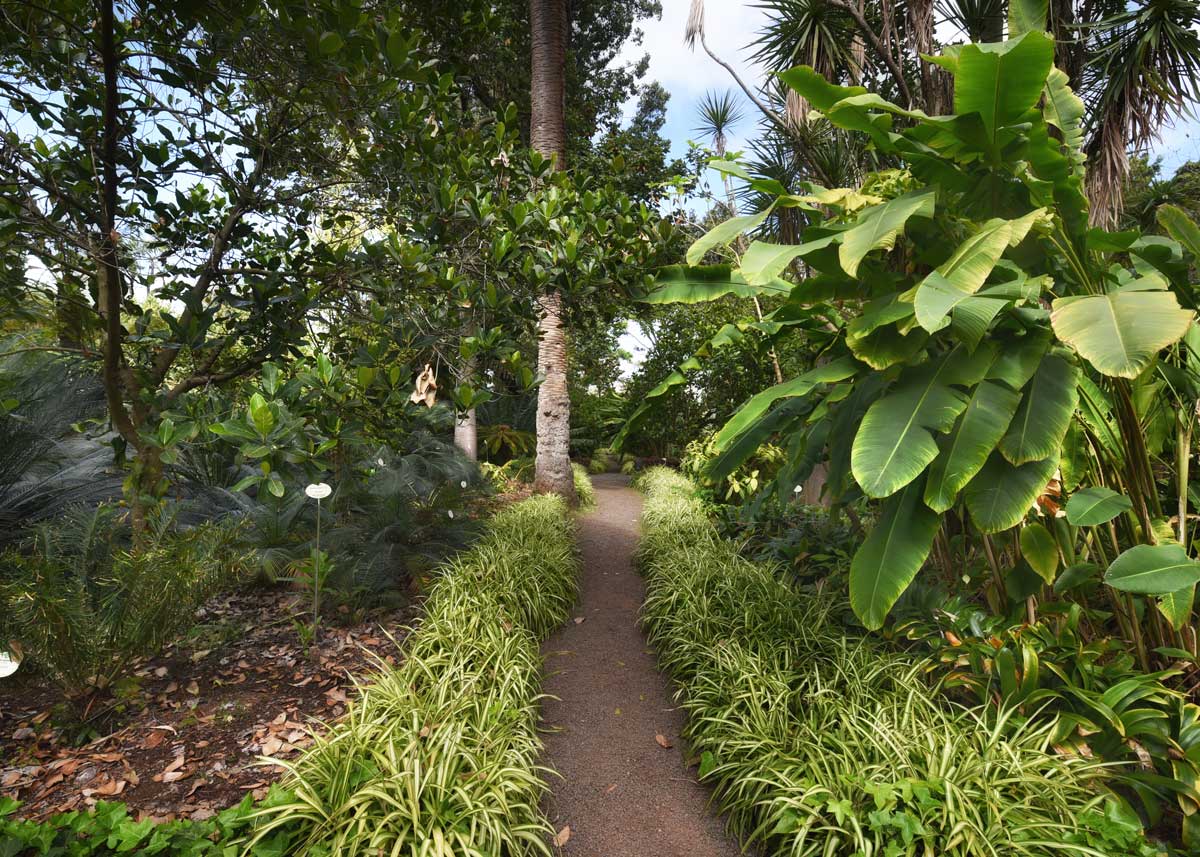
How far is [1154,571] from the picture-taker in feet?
7.06

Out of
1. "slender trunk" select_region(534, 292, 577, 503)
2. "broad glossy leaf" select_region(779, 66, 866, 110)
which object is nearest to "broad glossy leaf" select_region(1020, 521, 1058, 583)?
"broad glossy leaf" select_region(779, 66, 866, 110)

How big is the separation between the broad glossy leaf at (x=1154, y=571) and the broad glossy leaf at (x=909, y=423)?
76 cm

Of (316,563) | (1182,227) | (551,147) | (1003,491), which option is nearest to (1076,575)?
(1003,491)

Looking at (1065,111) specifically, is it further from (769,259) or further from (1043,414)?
(769,259)

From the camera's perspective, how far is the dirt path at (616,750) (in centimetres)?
256

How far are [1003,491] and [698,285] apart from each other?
1.91 m

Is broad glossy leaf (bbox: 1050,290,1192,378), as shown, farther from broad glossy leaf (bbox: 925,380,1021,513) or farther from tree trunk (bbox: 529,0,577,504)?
tree trunk (bbox: 529,0,577,504)

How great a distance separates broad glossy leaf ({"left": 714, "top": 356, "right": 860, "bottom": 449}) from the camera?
2771mm

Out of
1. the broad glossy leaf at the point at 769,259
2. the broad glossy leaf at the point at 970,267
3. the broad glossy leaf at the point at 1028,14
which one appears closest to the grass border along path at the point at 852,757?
the broad glossy leaf at the point at 970,267

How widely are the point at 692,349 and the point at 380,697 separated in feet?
31.8

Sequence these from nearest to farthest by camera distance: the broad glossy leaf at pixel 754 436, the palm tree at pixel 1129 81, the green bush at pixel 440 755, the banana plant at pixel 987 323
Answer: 1. the green bush at pixel 440 755
2. the banana plant at pixel 987 323
3. the broad glossy leaf at pixel 754 436
4. the palm tree at pixel 1129 81

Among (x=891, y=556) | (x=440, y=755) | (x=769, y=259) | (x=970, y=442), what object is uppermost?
(x=769, y=259)

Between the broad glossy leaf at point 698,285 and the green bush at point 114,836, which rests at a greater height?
the broad glossy leaf at point 698,285

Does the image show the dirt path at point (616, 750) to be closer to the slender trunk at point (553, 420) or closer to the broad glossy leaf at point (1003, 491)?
the broad glossy leaf at point (1003, 491)
